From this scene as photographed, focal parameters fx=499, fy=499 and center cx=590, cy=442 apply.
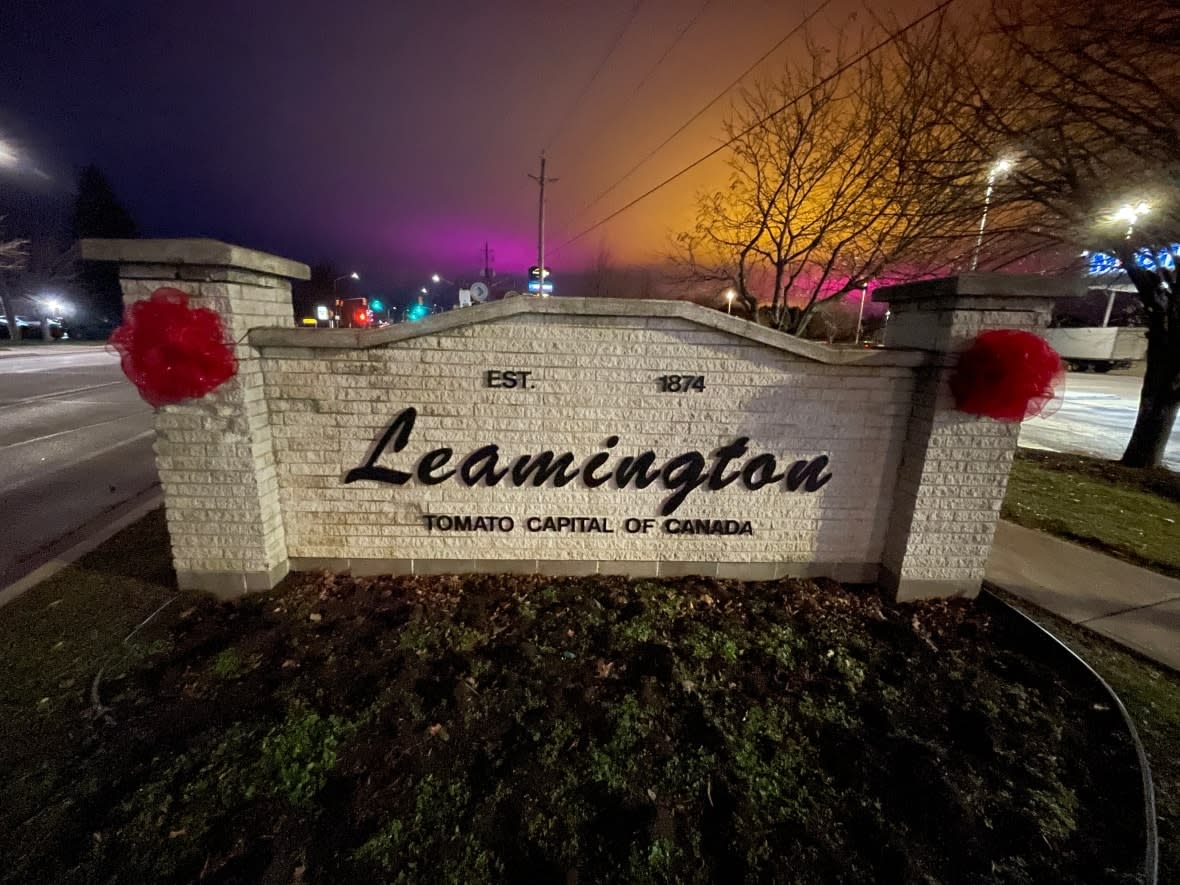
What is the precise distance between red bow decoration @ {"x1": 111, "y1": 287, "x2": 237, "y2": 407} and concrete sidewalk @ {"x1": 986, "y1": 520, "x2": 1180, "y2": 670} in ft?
25.6

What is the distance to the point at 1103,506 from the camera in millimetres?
7629

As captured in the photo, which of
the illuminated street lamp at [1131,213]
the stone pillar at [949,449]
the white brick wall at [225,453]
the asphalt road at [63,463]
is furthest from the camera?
the illuminated street lamp at [1131,213]

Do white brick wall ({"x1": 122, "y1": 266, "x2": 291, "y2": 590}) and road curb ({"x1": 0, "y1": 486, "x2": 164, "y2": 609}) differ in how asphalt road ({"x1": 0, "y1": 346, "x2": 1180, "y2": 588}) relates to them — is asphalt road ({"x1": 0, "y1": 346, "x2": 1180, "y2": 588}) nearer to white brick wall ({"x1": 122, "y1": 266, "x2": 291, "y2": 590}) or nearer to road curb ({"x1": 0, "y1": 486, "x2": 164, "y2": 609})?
road curb ({"x1": 0, "y1": 486, "x2": 164, "y2": 609})

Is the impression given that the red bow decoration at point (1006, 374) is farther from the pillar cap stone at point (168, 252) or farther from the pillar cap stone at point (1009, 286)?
the pillar cap stone at point (168, 252)

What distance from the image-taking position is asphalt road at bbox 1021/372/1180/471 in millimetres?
12047

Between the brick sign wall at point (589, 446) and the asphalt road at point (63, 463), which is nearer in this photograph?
the brick sign wall at point (589, 446)

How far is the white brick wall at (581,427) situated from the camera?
4570mm

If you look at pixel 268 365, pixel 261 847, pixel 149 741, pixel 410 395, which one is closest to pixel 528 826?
pixel 261 847

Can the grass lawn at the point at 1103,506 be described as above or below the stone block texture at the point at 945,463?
below

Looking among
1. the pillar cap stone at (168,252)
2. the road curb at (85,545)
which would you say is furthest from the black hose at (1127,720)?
Answer: the road curb at (85,545)

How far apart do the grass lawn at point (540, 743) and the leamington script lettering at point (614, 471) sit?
111 cm

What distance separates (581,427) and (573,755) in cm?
269

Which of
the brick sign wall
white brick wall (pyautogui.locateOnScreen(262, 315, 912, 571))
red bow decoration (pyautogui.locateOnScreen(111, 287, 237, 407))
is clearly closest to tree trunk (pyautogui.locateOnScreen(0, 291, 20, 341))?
red bow decoration (pyautogui.locateOnScreen(111, 287, 237, 407))

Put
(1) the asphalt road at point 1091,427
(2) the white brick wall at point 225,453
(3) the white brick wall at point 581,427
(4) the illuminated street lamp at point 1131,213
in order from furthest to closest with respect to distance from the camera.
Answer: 1. (1) the asphalt road at point 1091,427
2. (4) the illuminated street lamp at point 1131,213
3. (3) the white brick wall at point 581,427
4. (2) the white brick wall at point 225,453
